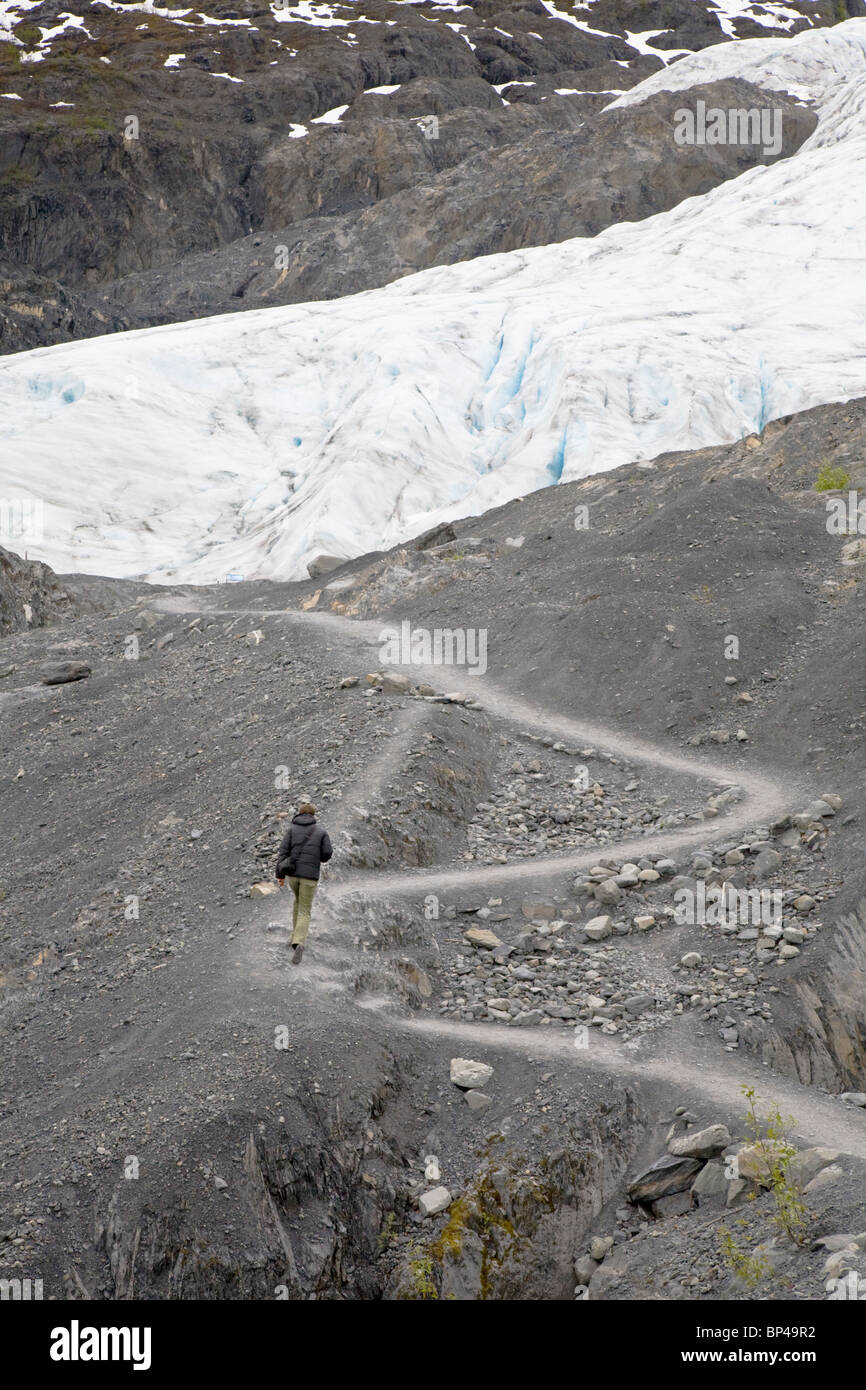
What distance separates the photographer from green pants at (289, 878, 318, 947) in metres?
11.1

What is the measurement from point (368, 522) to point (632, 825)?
22.7m

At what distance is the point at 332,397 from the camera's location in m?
46.4

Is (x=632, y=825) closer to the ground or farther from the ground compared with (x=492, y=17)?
closer to the ground

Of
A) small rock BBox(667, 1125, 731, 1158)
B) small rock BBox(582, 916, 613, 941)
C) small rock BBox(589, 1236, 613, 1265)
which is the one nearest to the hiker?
small rock BBox(582, 916, 613, 941)

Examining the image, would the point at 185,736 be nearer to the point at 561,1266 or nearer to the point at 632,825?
the point at 632,825

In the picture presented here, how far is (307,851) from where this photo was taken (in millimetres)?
10977

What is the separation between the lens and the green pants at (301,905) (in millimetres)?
11062

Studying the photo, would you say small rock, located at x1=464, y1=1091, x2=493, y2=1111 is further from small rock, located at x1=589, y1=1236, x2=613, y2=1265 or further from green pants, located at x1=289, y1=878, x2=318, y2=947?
green pants, located at x1=289, y1=878, x2=318, y2=947

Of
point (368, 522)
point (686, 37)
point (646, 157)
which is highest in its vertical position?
point (686, 37)

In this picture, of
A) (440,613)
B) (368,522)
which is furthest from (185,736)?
(368,522)

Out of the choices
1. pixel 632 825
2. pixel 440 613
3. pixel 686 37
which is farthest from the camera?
pixel 686 37

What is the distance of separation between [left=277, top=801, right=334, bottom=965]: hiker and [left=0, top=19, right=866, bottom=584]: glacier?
23.8 metres

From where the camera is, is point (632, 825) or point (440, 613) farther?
point (440, 613)

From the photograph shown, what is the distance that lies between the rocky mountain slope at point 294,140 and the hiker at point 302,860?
54.2 metres
